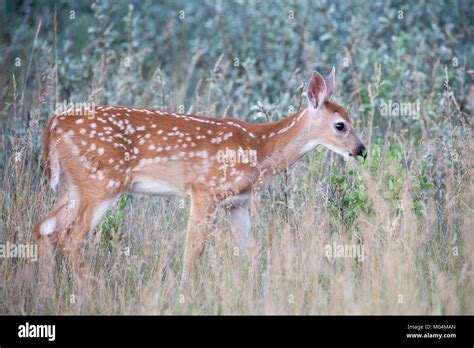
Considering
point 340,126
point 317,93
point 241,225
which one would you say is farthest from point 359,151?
point 241,225

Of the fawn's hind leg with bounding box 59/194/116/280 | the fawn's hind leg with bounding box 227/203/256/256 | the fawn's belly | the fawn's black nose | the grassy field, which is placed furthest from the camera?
the fawn's black nose

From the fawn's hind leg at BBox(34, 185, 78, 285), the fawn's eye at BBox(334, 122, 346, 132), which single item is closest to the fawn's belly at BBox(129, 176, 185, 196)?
the fawn's hind leg at BBox(34, 185, 78, 285)

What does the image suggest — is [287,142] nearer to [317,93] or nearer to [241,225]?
[317,93]

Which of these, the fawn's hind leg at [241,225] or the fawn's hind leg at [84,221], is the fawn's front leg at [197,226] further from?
the fawn's hind leg at [84,221]

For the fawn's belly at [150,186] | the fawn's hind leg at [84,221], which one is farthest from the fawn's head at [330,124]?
the fawn's hind leg at [84,221]

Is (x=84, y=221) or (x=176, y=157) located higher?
(x=176, y=157)

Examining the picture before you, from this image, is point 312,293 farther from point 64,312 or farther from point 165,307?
point 64,312

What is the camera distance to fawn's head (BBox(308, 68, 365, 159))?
7.89m

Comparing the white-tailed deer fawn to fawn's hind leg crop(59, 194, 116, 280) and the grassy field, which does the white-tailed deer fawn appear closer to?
fawn's hind leg crop(59, 194, 116, 280)

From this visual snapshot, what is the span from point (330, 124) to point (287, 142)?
0.42 meters

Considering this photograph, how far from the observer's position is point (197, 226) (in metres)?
7.45

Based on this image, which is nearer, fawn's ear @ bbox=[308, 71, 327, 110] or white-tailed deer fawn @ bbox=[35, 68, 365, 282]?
white-tailed deer fawn @ bbox=[35, 68, 365, 282]

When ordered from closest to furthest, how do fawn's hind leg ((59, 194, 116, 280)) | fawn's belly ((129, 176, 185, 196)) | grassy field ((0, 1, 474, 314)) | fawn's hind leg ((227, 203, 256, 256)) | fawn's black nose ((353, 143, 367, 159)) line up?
grassy field ((0, 1, 474, 314)) < fawn's hind leg ((59, 194, 116, 280)) < fawn's belly ((129, 176, 185, 196)) < fawn's hind leg ((227, 203, 256, 256)) < fawn's black nose ((353, 143, 367, 159))

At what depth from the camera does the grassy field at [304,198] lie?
6703mm
